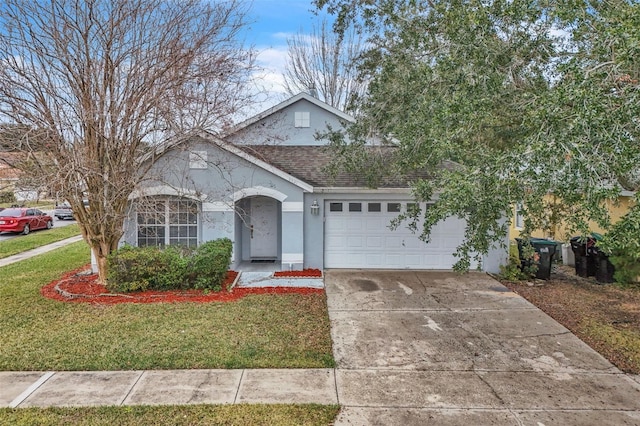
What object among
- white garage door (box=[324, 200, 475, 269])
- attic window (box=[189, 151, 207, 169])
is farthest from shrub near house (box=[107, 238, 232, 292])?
white garage door (box=[324, 200, 475, 269])

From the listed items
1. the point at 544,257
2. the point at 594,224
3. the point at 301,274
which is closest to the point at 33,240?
the point at 301,274

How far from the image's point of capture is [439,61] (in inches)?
284

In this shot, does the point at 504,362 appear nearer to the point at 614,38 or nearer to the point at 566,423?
the point at 566,423

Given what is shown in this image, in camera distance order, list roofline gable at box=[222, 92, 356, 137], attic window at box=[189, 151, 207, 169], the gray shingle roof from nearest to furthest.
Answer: attic window at box=[189, 151, 207, 169] < the gray shingle roof < roofline gable at box=[222, 92, 356, 137]

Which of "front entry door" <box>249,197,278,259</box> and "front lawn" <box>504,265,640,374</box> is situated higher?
"front entry door" <box>249,197,278,259</box>

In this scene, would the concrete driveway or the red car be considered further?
the red car

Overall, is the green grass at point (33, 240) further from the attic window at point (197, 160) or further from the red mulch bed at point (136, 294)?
the attic window at point (197, 160)

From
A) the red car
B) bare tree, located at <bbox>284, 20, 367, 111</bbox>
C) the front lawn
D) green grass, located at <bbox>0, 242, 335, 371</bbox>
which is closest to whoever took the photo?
green grass, located at <bbox>0, 242, 335, 371</bbox>

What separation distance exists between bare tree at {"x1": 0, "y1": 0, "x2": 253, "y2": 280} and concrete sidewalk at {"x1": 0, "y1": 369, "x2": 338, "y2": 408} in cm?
436

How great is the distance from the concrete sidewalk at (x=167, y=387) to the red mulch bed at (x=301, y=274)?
5718mm

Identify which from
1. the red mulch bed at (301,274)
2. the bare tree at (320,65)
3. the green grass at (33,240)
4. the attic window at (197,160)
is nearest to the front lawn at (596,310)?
the red mulch bed at (301,274)

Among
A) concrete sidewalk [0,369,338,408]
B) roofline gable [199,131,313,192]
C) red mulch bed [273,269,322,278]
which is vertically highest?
roofline gable [199,131,313,192]

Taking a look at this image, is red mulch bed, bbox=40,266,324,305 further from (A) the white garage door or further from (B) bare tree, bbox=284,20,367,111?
(B) bare tree, bbox=284,20,367,111

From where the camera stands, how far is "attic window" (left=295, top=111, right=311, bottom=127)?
14.7 m
